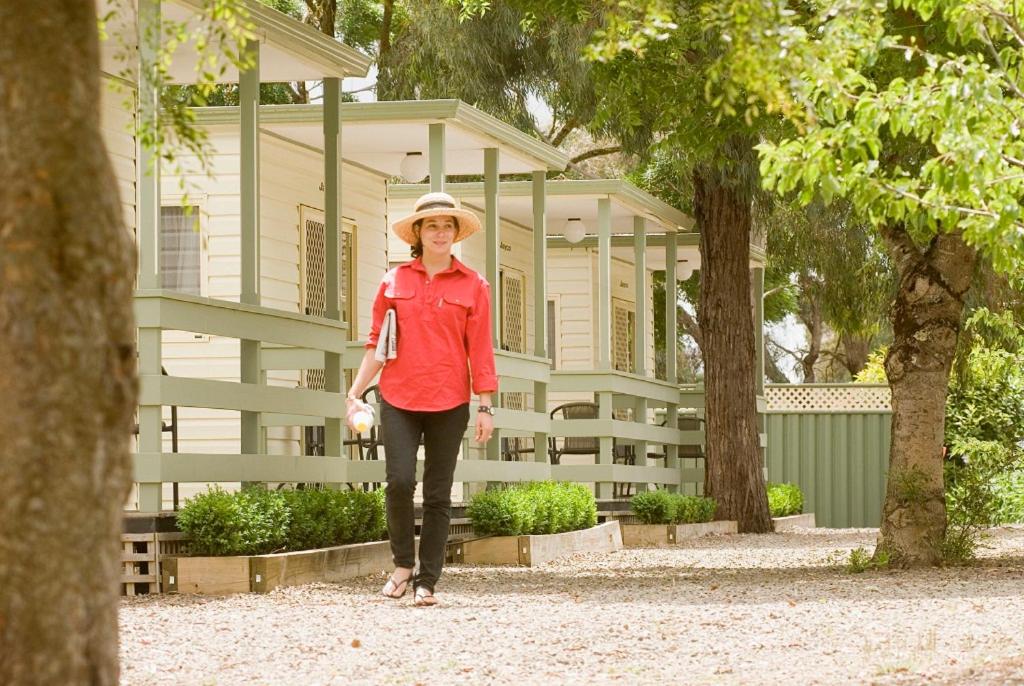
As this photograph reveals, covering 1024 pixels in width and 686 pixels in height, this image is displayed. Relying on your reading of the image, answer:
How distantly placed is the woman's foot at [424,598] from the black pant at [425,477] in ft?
0.13

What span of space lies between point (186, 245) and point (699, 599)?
6450 millimetres

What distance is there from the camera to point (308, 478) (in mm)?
9633

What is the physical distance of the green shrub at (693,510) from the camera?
1574 cm

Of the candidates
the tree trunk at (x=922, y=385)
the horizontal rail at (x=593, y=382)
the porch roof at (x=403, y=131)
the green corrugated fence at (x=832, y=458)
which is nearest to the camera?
the tree trunk at (x=922, y=385)

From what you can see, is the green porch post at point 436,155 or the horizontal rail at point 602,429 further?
the horizontal rail at point 602,429

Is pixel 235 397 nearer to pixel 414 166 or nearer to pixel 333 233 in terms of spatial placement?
pixel 333 233

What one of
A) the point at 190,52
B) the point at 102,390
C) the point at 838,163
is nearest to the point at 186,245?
the point at 190,52

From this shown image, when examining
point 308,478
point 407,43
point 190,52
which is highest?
point 407,43

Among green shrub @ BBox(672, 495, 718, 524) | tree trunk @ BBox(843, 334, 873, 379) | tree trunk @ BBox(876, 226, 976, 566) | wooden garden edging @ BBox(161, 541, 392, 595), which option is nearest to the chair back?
green shrub @ BBox(672, 495, 718, 524)

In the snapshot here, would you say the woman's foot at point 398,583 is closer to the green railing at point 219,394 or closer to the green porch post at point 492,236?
the green railing at point 219,394

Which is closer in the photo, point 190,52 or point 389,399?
point 389,399

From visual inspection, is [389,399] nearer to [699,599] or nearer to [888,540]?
[699,599]

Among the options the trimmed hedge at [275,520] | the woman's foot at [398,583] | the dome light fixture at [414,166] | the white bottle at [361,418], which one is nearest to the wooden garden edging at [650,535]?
the dome light fixture at [414,166]

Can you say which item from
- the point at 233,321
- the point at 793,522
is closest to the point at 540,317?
the point at 233,321
